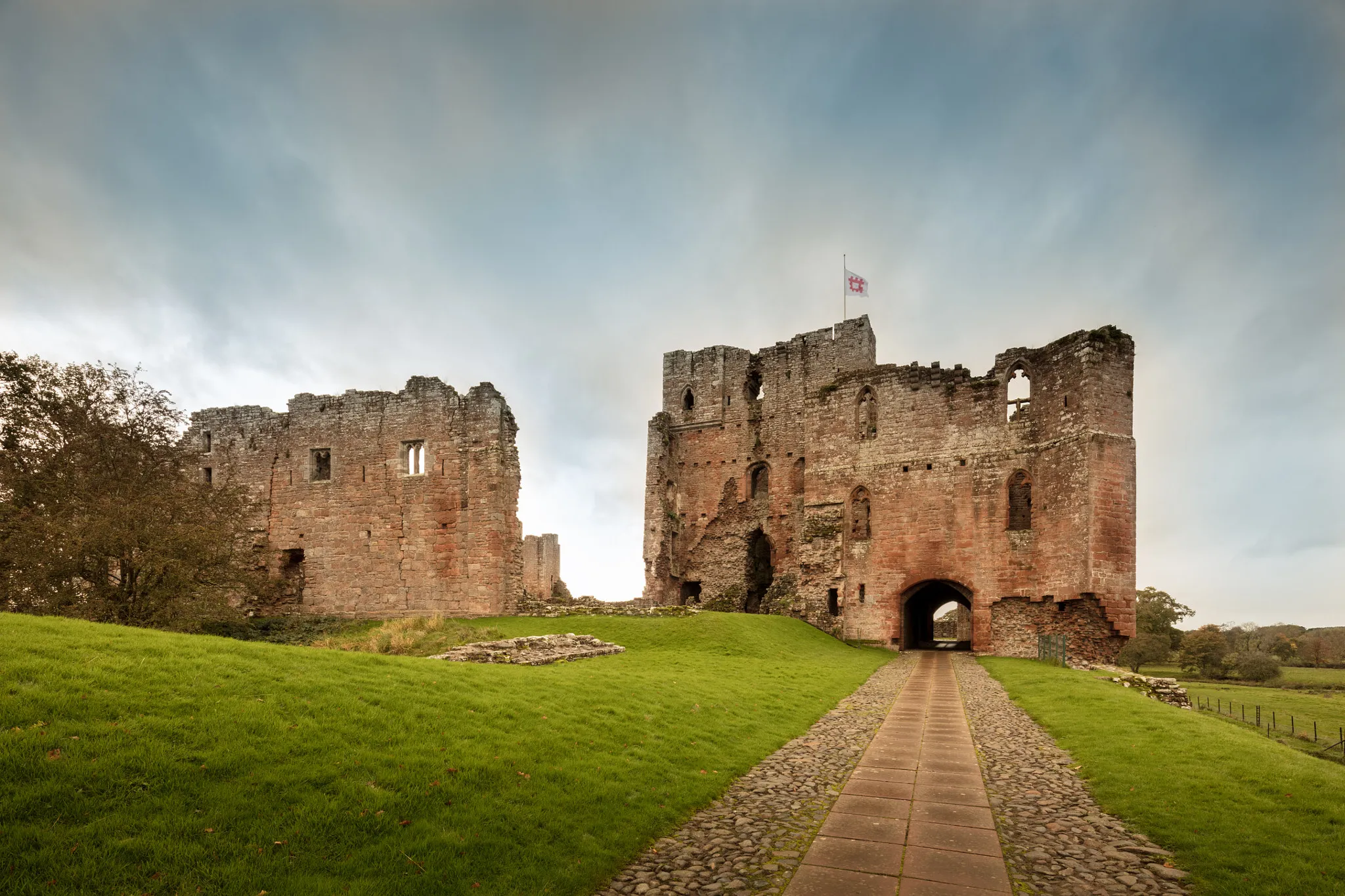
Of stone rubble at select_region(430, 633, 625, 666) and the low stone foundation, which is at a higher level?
stone rubble at select_region(430, 633, 625, 666)

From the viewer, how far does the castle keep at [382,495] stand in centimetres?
3064

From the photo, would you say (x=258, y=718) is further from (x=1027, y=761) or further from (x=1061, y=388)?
(x=1061, y=388)

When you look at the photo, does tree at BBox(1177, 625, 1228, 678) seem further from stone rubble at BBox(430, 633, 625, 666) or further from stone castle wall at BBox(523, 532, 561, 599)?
stone castle wall at BBox(523, 532, 561, 599)

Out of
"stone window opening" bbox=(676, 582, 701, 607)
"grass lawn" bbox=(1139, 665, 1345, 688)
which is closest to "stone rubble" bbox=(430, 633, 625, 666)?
"stone window opening" bbox=(676, 582, 701, 607)

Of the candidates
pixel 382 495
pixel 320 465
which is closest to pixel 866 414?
pixel 382 495

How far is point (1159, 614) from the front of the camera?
47.8 m

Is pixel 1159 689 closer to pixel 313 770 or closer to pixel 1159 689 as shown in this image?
pixel 1159 689

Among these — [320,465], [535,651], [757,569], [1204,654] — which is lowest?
[1204,654]

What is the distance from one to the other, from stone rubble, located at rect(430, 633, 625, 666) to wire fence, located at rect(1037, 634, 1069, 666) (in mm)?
15644

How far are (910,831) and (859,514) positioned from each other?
27.3 meters

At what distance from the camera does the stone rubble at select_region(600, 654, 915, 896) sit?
20.3 ft

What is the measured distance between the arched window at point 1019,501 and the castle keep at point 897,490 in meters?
0.07

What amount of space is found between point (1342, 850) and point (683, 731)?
7.87 m

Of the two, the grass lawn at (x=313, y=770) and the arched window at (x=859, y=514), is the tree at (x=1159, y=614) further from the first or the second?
the grass lawn at (x=313, y=770)
